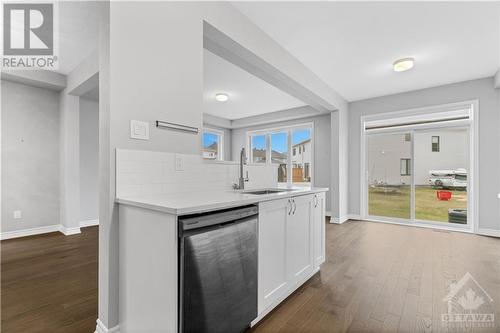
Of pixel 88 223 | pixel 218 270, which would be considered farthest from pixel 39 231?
pixel 218 270

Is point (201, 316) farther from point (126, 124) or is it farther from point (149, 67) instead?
point (149, 67)

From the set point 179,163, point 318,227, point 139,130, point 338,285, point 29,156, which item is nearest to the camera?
point 139,130

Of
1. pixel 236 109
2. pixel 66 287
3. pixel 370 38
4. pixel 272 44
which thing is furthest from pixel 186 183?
pixel 236 109

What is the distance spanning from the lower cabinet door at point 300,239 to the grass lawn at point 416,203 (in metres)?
3.67

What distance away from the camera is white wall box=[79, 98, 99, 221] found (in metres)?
4.46

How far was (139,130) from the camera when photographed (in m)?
1.60

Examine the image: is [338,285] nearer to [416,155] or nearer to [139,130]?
[139,130]

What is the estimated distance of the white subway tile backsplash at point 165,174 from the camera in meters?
1.51

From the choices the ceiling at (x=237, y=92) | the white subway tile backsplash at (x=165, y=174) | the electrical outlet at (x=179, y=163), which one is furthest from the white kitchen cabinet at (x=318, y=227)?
the ceiling at (x=237, y=92)

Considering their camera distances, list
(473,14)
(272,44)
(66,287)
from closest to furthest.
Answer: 1. (66,287)
2. (473,14)
3. (272,44)

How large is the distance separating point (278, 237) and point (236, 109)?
5.01m

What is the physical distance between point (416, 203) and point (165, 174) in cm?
518

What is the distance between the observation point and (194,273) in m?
1.14

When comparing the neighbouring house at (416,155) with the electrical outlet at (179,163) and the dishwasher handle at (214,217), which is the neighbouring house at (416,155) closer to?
the dishwasher handle at (214,217)
